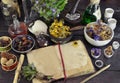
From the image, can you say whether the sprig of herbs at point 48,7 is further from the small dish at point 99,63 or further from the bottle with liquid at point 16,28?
the small dish at point 99,63

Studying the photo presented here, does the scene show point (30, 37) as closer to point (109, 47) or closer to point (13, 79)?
point (13, 79)

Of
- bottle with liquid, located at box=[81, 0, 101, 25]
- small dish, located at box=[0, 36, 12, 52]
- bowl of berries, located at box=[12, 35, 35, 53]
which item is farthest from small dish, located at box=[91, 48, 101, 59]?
small dish, located at box=[0, 36, 12, 52]

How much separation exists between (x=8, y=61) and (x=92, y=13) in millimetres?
441

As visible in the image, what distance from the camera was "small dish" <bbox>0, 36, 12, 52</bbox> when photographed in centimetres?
112

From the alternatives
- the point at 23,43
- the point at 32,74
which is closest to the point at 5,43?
the point at 23,43

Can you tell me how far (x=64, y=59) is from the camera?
1.09 meters

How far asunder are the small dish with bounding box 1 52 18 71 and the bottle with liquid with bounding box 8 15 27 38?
0.38 ft

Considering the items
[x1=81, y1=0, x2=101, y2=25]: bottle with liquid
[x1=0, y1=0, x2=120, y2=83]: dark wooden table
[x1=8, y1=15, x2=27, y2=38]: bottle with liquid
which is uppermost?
[x1=81, y1=0, x2=101, y2=25]: bottle with liquid

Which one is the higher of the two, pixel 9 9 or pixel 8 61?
pixel 9 9

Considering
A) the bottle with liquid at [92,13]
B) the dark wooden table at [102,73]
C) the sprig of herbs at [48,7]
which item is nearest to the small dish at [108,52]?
the dark wooden table at [102,73]

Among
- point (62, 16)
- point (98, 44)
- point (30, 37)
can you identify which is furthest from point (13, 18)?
point (98, 44)

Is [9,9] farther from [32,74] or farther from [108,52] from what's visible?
[108,52]

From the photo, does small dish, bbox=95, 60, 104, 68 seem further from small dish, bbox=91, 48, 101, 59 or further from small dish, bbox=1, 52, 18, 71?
small dish, bbox=1, 52, 18, 71

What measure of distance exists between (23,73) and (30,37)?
18 centimetres
